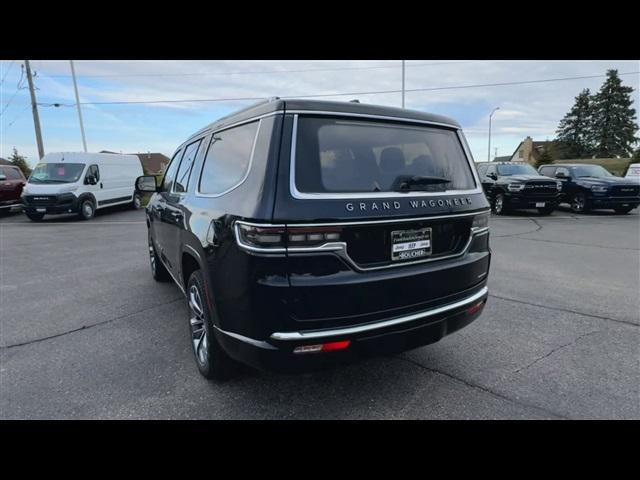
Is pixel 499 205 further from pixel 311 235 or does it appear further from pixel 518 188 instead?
pixel 311 235

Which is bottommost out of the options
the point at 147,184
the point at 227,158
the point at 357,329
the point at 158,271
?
the point at 158,271

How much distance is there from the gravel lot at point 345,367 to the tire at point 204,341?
0.13m

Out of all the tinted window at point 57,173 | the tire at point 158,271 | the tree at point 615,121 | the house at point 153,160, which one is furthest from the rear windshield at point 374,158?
the tree at point 615,121

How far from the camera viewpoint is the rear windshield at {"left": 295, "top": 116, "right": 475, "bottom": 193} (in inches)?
85.4

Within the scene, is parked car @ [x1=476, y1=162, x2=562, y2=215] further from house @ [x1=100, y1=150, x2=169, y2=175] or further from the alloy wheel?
house @ [x1=100, y1=150, x2=169, y2=175]

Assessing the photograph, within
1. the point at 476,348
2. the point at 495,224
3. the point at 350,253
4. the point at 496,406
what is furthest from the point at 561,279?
the point at 495,224

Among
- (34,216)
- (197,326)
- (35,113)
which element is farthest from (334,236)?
(35,113)

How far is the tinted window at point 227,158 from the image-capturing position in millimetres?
2412

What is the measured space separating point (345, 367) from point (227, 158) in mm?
1871

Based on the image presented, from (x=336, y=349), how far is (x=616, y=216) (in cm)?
1531

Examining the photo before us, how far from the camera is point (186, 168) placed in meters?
3.91

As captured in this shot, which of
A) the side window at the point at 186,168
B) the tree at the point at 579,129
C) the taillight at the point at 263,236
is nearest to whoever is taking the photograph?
the taillight at the point at 263,236

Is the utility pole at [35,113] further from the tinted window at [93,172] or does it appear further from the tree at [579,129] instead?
the tree at [579,129]
